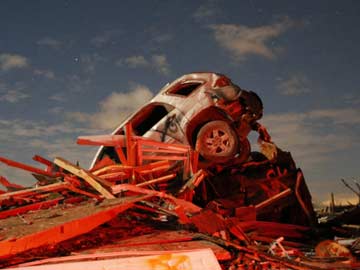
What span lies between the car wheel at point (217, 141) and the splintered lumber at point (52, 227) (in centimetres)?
490

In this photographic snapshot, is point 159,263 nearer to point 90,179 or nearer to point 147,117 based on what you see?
point 90,179

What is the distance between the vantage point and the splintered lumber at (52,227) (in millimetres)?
3955

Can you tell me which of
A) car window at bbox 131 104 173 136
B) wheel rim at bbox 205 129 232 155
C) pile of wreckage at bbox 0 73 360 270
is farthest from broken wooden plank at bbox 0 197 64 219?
car window at bbox 131 104 173 136

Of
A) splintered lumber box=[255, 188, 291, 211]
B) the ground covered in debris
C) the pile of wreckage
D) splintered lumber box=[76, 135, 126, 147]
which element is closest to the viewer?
the pile of wreckage

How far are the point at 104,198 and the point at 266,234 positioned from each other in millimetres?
5051

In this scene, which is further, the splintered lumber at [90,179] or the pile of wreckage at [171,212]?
the splintered lumber at [90,179]

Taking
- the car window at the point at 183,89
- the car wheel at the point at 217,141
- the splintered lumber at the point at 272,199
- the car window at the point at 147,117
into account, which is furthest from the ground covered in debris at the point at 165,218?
the car window at the point at 183,89

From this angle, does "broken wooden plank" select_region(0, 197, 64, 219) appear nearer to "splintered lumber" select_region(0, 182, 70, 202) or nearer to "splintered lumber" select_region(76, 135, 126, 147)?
"splintered lumber" select_region(0, 182, 70, 202)

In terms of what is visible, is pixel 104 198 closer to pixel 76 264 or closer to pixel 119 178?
pixel 119 178

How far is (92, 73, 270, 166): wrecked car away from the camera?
1017cm

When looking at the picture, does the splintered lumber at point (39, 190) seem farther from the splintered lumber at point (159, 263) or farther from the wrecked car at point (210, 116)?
the wrecked car at point (210, 116)

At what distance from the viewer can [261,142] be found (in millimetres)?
12086

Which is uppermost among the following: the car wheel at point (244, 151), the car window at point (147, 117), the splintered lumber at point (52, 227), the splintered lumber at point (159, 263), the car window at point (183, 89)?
the car window at point (183, 89)

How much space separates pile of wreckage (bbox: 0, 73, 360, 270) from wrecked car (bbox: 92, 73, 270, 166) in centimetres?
4
